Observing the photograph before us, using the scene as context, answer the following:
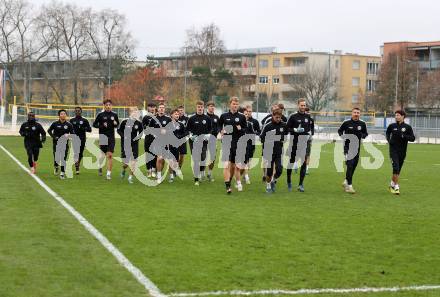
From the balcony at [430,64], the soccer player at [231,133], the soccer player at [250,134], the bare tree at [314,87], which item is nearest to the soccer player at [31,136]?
the soccer player at [250,134]

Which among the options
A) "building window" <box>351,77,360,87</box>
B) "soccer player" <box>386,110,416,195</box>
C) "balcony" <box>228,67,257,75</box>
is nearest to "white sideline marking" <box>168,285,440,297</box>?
"soccer player" <box>386,110,416,195</box>

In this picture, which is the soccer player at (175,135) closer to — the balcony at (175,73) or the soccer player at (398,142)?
the soccer player at (398,142)

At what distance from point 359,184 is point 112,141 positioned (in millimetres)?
6620

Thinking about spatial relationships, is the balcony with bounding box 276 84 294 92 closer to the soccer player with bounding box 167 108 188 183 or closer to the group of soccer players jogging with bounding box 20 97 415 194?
the group of soccer players jogging with bounding box 20 97 415 194

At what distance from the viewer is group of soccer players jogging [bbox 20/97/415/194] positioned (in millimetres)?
15258

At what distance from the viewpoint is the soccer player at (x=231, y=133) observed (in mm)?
14953

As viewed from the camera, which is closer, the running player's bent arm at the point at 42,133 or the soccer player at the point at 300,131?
the soccer player at the point at 300,131

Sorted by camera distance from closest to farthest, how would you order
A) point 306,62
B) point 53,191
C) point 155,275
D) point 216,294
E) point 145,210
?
point 216,294
point 155,275
point 145,210
point 53,191
point 306,62

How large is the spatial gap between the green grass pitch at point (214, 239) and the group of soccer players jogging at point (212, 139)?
2.77ft

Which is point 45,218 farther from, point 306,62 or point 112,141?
point 306,62

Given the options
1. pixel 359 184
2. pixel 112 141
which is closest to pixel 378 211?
pixel 359 184

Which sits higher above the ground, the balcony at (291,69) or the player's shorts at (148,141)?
the balcony at (291,69)

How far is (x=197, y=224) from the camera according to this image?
10422 millimetres

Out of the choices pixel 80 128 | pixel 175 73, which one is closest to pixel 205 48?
pixel 175 73
